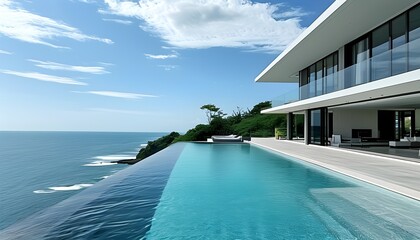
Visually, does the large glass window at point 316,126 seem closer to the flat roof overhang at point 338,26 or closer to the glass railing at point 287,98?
the glass railing at point 287,98

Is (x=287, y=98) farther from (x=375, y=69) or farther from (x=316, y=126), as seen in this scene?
(x=375, y=69)

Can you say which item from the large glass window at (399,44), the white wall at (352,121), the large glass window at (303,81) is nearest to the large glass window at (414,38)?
the large glass window at (399,44)

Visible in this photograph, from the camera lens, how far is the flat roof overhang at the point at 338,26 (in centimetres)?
978

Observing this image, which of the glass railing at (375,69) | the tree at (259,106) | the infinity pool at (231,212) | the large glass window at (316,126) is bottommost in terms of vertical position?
the infinity pool at (231,212)

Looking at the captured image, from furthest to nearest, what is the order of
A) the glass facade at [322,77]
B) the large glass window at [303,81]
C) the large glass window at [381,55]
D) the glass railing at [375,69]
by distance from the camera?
the large glass window at [303,81], the glass facade at [322,77], the large glass window at [381,55], the glass railing at [375,69]

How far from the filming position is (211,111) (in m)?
42.8

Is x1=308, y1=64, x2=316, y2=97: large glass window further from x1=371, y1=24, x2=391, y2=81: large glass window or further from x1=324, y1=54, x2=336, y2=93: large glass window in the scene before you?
x1=371, y1=24, x2=391, y2=81: large glass window

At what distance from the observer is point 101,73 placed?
36938 mm

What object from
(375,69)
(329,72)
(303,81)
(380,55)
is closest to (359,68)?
(375,69)

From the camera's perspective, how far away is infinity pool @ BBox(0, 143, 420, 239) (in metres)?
4.33

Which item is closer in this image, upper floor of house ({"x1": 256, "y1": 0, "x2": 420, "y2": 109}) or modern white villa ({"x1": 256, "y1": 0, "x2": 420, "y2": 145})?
upper floor of house ({"x1": 256, "y1": 0, "x2": 420, "y2": 109})

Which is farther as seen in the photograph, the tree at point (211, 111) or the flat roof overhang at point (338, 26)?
the tree at point (211, 111)

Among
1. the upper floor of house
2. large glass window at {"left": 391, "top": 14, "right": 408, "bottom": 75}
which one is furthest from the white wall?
large glass window at {"left": 391, "top": 14, "right": 408, "bottom": 75}

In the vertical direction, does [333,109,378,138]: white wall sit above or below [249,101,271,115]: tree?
below
